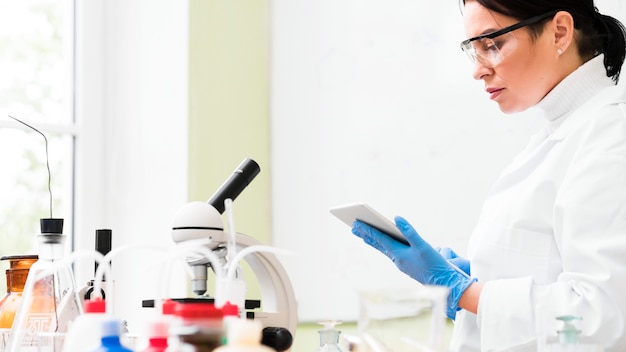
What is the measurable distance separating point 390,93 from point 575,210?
3.87 ft

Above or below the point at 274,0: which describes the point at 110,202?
below

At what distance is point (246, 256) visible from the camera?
1.54 metres

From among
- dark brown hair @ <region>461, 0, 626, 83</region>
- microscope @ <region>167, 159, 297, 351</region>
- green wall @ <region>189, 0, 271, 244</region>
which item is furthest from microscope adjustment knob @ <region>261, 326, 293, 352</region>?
green wall @ <region>189, 0, 271, 244</region>

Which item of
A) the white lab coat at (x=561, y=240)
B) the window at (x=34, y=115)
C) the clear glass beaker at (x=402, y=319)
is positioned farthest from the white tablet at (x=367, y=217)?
the window at (x=34, y=115)

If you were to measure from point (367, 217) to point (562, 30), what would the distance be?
1.74 feet

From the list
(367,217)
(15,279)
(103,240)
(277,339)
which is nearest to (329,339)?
(277,339)

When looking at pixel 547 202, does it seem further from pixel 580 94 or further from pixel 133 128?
pixel 133 128

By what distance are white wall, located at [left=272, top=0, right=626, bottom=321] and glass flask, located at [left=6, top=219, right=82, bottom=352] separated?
1.25 meters

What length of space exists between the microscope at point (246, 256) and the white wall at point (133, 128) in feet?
3.35

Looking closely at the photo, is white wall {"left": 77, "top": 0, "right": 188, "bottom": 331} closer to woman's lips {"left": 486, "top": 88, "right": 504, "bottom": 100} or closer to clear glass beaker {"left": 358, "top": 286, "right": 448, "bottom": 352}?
woman's lips {"left": 486, "top": 88, "right": 504, "bottom": 100}

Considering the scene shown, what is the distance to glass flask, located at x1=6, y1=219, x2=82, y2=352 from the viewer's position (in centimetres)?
128

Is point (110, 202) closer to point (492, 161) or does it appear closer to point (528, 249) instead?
point (492, 161)

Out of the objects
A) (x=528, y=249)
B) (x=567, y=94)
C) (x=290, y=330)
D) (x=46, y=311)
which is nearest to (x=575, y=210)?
(x=528, y=249)

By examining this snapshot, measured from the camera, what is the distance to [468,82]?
2439 millimetres
